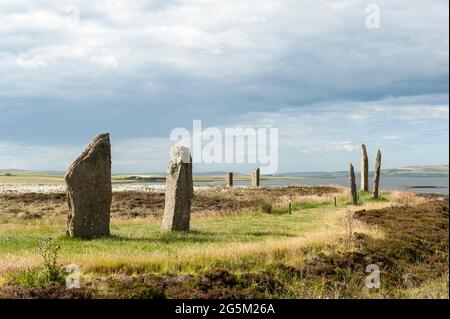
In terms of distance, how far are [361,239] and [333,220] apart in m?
6.09

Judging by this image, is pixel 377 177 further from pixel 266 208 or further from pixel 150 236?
pixel 150 236

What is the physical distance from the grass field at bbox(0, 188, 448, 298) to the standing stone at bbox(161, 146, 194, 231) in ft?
2.32

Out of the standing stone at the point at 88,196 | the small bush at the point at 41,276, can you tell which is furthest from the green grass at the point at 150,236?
the small bush at the point at 41,276

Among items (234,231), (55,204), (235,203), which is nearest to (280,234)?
(234,231)

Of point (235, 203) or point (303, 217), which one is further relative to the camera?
point (235, 203)

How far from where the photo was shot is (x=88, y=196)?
22.5 metres

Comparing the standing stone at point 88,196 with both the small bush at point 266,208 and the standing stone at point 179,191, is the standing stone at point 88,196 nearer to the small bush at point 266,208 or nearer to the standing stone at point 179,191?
the standing stone at point 179,191

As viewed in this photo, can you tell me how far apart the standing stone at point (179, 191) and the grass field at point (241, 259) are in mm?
707

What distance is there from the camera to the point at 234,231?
25266 mm

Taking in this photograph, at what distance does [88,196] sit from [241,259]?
24.3 ft

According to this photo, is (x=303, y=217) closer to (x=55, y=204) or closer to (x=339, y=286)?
(x=339, y=286)

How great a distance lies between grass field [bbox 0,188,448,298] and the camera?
50.6 ft

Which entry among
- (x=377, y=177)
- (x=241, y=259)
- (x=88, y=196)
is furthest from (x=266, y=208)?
(x=241, y=259)

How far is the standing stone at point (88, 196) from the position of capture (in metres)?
22.4
